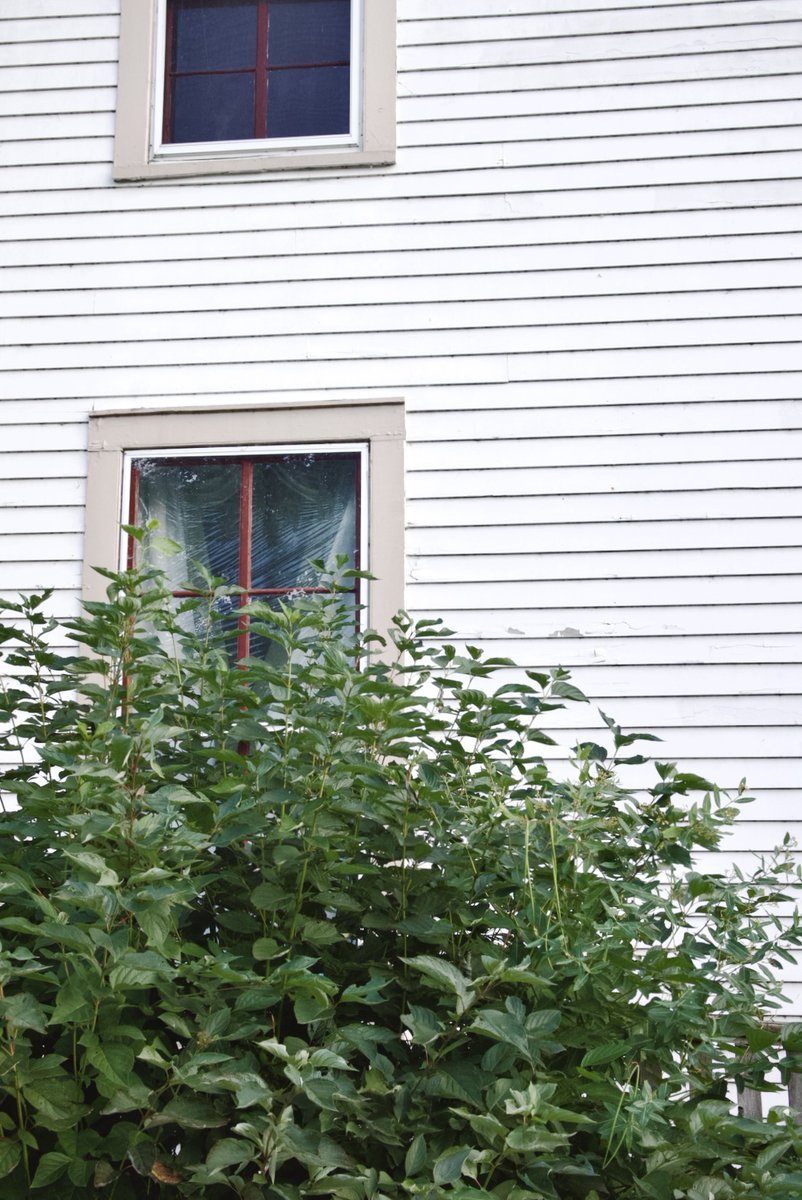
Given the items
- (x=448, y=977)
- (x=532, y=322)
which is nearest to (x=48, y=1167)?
(x=448, y=977)

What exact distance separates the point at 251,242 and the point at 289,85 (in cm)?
88

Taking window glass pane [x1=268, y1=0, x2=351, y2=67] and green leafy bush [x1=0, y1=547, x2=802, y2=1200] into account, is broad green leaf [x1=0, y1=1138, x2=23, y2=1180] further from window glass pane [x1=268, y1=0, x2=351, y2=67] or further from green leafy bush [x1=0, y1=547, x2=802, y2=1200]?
window glass pane [x1=268, y1=0, x2=351, y2=67]

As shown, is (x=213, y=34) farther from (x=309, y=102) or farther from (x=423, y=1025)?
(x=423, y=1025)

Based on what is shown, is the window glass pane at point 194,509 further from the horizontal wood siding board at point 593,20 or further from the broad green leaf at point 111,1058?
the broad green leaf at point 111,1058

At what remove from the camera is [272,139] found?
5812 mm

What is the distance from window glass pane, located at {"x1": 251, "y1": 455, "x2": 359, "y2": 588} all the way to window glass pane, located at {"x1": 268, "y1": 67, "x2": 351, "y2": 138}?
1584 mm

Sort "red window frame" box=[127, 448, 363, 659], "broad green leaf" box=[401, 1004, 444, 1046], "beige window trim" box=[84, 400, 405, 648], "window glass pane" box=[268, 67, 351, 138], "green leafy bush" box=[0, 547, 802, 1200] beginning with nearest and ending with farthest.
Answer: "green leafy bush" box=[0, 547, 802, 1200] < "broad green leaf" box=[401, 1004, 444, 1046] < "beige window trim" box=[84, 400, 405, 648] < "red window frame" box=[127, 448, 363, 659] < "window glass pane" box=[268, 67, 351, 138]

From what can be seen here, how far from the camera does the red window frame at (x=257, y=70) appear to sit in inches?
234

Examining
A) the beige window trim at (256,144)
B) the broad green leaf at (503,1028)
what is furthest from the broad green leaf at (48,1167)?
the beige window trim at (256,144)

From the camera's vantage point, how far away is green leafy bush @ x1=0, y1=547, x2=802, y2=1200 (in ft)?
6.50

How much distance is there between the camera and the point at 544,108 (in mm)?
5629

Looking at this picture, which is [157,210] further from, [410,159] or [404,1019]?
[404,1019]

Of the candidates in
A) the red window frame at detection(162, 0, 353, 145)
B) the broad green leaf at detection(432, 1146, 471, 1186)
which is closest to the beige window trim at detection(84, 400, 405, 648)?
the red window frame at detection(162, 0, 353, 145)

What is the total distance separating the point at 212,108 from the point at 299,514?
2046 millimetres
